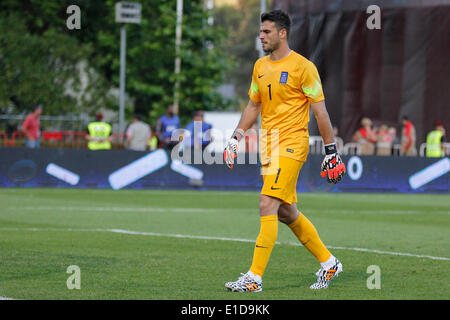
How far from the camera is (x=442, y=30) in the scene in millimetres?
30797

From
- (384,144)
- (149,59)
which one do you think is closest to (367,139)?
(384,144)

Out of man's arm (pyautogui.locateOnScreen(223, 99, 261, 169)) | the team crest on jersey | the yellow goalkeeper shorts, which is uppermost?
the team crest on jersey

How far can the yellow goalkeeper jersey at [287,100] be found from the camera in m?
7.34

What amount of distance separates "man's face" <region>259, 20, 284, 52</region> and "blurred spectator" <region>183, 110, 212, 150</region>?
15201 mm

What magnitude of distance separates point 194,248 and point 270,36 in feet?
11.8

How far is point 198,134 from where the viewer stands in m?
22.8

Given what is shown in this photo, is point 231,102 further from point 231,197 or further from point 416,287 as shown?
point 416,287

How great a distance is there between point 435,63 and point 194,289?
83.0 feet

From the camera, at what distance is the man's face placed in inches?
290

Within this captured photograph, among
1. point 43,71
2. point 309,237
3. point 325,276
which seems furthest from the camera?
point 43,71

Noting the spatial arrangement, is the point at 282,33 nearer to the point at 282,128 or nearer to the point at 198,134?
the point at 282,128
